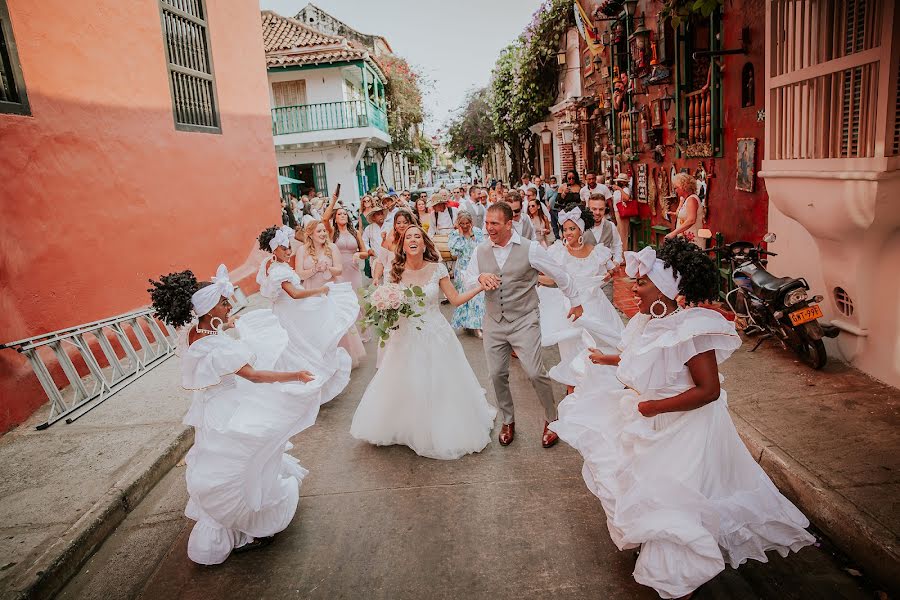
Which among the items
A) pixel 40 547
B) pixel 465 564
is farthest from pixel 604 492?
pixel 40 547

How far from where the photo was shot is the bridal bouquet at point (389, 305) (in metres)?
5.23

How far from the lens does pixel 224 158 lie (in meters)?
12.3

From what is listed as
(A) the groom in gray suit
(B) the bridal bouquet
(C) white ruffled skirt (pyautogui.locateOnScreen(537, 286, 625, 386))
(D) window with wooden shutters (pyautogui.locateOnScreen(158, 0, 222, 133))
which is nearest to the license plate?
(C) white ruffled skirt (pyautogui.locateOnScreen(537, 286, 625, 386))

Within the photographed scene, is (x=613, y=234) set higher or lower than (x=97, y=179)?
lower

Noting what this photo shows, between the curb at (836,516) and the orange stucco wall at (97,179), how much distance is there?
720cm

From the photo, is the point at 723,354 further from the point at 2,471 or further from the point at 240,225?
the point at 240,225

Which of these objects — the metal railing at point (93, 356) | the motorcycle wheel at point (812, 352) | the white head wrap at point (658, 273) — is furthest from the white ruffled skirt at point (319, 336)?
the motorcycle wheel at point (812, 352)

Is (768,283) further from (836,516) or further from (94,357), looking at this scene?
(94,357)

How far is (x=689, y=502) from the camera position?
10.4 ft

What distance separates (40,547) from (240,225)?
30.6ft

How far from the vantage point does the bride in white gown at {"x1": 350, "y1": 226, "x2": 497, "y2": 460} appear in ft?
17.6

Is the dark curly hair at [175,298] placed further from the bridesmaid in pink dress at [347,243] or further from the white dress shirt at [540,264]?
the bridesmaid in pink dress at [347,243]

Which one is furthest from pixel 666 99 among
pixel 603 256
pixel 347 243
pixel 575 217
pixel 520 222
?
pixel 347 243

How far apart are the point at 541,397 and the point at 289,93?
27578mm
